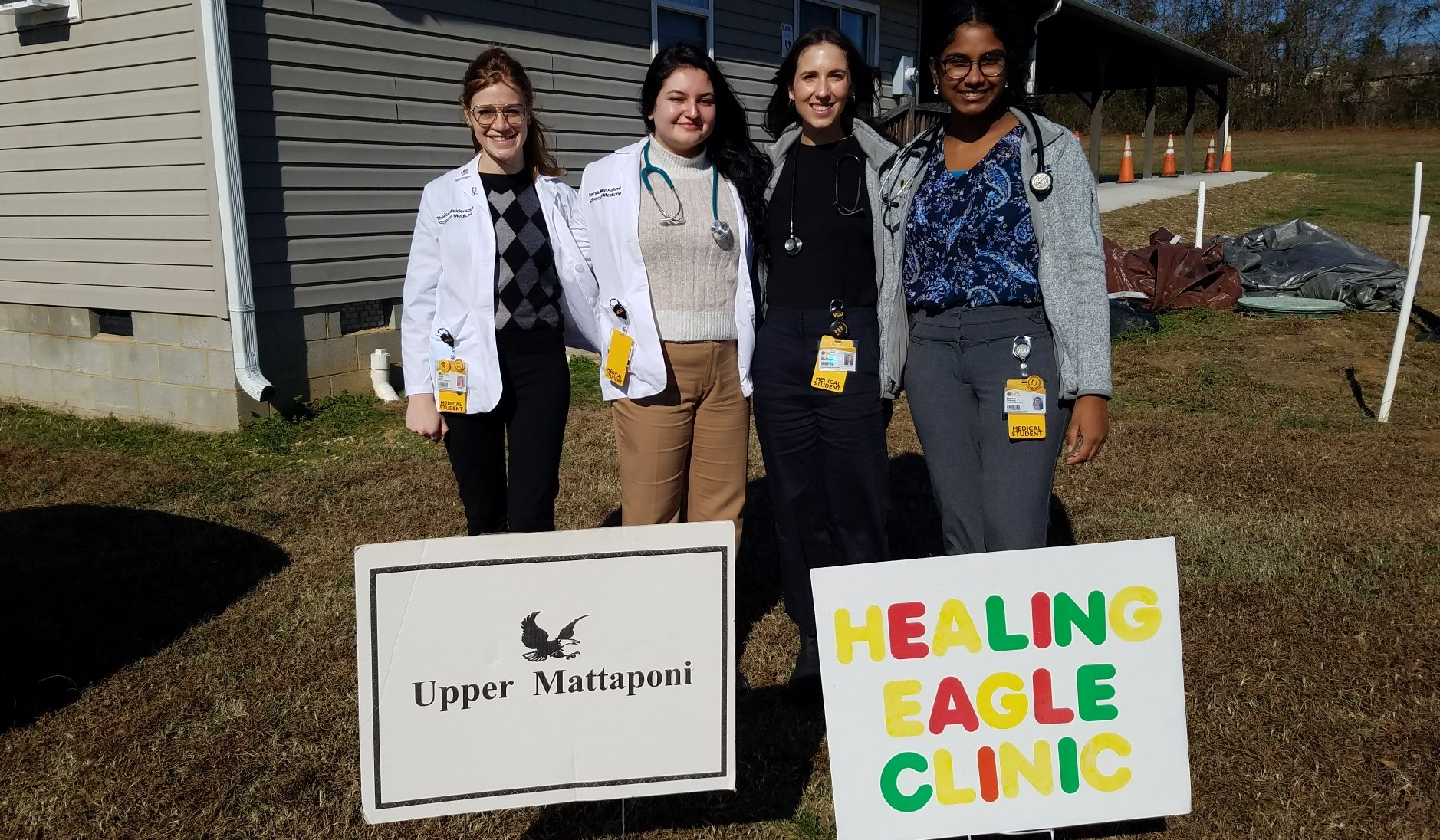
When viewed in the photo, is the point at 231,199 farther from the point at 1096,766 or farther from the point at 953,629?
the point at 1096,766

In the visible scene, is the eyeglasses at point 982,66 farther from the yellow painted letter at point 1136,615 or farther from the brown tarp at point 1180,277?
the brown tarp at point 1180,277

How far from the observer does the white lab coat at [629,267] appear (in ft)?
9.37

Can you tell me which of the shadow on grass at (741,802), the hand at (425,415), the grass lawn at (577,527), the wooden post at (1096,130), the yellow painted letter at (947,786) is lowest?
the shadow on grass at (741,802)

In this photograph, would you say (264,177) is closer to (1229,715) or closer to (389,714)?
(389,714)

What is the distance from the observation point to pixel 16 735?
308 cm

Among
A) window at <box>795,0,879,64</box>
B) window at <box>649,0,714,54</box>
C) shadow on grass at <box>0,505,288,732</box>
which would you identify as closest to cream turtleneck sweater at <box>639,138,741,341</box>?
shadow on grass at <box>0,505,288,732</box>

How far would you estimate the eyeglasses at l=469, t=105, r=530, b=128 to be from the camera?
2.93 meters

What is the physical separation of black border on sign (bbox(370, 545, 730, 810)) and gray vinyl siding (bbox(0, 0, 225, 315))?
4805 mm

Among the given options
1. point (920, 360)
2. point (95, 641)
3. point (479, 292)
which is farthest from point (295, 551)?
point (920, 360)

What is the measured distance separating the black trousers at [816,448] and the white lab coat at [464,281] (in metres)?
0.56

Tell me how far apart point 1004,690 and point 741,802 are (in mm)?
881

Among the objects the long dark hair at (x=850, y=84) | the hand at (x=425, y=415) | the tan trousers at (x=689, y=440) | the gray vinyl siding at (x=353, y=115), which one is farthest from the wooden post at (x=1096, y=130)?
the hand at (x=425, y=415)

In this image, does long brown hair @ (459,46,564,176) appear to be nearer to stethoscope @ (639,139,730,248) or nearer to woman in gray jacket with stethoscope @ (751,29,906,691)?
stethoscope @ (639,139,730,248)

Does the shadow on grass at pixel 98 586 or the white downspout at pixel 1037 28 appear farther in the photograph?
the shadow on grass at pixel 98 586
